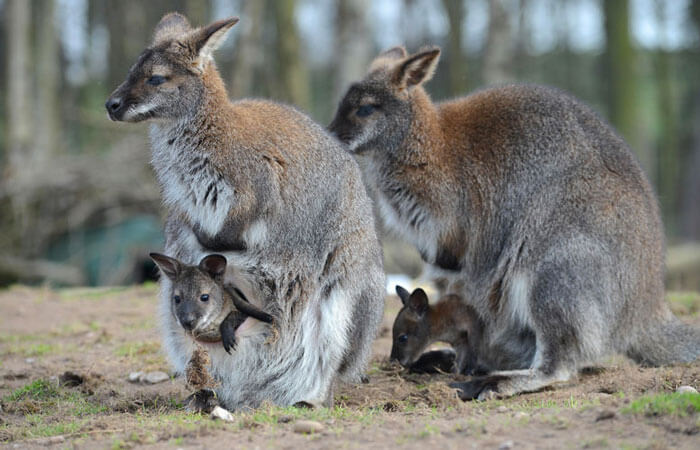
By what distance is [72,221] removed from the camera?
13.4 m

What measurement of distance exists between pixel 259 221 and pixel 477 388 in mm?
1803

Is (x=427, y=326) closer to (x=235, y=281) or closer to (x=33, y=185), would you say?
(x=235, y=281)

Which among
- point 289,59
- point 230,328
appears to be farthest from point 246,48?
point 230,328

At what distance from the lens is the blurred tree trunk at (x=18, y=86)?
1456 centimetres

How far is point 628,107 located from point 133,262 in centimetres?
907

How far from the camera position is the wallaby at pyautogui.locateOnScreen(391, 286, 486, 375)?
6.42 m

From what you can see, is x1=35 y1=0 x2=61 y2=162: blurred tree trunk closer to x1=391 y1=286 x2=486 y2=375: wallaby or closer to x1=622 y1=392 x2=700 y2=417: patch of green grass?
x1=391 y1=286 x2=486 y2=375: wallaby

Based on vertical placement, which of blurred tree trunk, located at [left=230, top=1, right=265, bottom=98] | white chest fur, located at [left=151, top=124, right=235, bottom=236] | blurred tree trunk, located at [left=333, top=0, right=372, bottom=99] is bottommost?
white chest fur, located at [left=151, top=124, right=235, bottom=236]

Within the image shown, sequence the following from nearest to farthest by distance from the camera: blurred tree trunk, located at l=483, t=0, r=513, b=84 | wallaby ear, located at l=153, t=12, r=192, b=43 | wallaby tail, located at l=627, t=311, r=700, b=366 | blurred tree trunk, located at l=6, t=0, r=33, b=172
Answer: wallaby ear, located at l=153, t=12, r=192, b=43 < wallaby tail, located at l=627, t=311, r=700, b=366 < blurred tree trunk, located at l=483, t=0, r=513, b=84 < blurred tree trunk, located at l=6, t=0, r=33, b=172

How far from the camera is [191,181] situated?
5.26 meters

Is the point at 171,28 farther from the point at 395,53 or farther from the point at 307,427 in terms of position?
the point at 307,427

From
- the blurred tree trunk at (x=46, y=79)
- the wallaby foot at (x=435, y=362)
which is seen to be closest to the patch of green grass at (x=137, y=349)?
the wallaby foot at (x=435, y=362)

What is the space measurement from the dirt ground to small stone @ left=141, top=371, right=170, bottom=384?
0.20 ft

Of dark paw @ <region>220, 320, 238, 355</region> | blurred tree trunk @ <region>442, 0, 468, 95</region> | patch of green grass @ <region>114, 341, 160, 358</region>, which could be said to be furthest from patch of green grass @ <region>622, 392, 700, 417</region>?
blurred tree trunk @ <region>442, 0, 468, 95</region>
